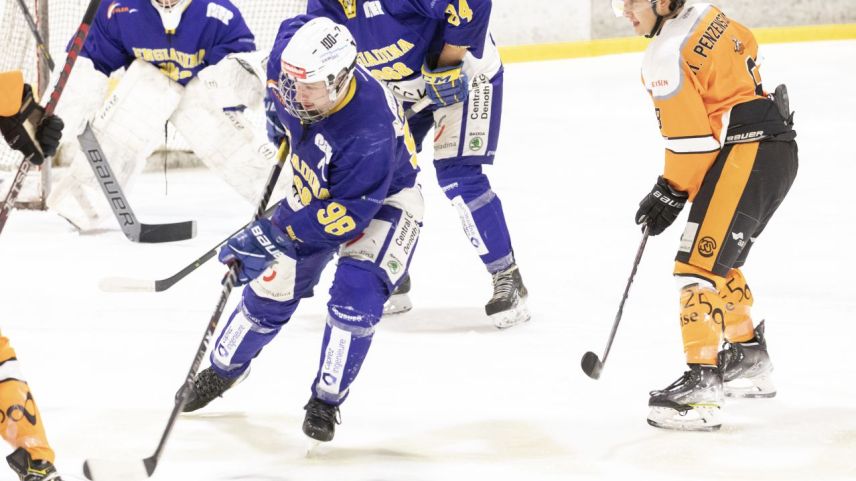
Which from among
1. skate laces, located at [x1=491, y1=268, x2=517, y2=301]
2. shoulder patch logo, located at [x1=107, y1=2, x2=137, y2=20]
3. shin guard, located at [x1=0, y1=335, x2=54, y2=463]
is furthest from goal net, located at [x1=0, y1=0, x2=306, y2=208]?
shin guard, located at [x1=0, y1=335, x2=54, y2=463]

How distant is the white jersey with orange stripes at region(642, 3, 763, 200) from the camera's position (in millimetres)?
2881

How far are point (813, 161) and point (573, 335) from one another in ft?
10.1

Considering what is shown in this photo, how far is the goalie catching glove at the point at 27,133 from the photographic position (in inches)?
96.8

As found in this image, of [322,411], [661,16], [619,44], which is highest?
[661,16]

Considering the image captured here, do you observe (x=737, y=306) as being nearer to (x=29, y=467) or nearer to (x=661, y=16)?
(x=661, y=16)

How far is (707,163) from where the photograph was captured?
9.75 ft

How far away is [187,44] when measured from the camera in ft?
16.3

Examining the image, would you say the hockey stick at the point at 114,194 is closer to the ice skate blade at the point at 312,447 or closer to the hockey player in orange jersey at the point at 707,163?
the ice skate blade at the point at 312,447

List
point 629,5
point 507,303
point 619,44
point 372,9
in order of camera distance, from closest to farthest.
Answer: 1. point 629,5
2. point 372,9
3. point 507,303
4. point 619,44

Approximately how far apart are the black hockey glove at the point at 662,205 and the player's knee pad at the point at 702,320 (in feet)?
0.56

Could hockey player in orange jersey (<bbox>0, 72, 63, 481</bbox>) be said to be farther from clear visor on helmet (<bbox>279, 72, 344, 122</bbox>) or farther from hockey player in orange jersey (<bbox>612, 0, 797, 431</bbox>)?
hockey player in orange jersey (<bbox>612, 0, 797, 431</bbox>)

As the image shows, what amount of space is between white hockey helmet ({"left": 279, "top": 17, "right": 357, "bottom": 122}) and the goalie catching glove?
490mm

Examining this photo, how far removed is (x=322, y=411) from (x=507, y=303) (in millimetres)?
1207

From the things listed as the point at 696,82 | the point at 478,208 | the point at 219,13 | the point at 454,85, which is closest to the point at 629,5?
the point at 696,82
